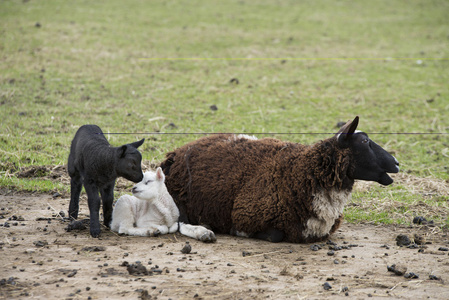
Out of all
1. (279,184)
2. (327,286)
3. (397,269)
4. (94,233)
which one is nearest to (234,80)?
(279,184)

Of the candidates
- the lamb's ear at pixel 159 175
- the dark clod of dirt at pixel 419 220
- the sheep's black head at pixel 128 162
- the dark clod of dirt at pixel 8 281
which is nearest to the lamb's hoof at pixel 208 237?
the lamb's ear at pixel 159 175

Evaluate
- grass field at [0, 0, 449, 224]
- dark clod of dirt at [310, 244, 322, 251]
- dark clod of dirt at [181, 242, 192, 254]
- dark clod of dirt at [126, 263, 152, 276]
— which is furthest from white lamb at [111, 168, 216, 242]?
grass field at [0, 0, 449, 224]

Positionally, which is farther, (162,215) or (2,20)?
(2,20)

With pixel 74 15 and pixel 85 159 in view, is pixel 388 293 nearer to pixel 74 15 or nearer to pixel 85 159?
pixel 85 159

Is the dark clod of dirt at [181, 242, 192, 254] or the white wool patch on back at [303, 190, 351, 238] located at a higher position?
the white wool patch on back at [303, 190, 351, 238]

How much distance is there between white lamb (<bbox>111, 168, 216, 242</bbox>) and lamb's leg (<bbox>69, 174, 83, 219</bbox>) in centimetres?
71

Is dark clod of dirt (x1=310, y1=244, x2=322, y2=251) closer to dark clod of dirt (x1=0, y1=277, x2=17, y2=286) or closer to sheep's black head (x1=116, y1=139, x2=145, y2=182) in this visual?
sheep's black head (x1=116, y1=139, x2=145, y2=182)

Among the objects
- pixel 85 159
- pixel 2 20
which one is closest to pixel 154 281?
pixel 85 159

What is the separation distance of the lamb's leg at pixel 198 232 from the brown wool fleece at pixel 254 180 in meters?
0.35

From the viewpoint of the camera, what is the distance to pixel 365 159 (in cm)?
719

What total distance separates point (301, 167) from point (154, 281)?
2881 mm

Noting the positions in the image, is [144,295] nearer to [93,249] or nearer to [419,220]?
[93,249]

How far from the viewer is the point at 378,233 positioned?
26.0 feet

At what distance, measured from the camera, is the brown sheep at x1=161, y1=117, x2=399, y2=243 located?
7.21 m
